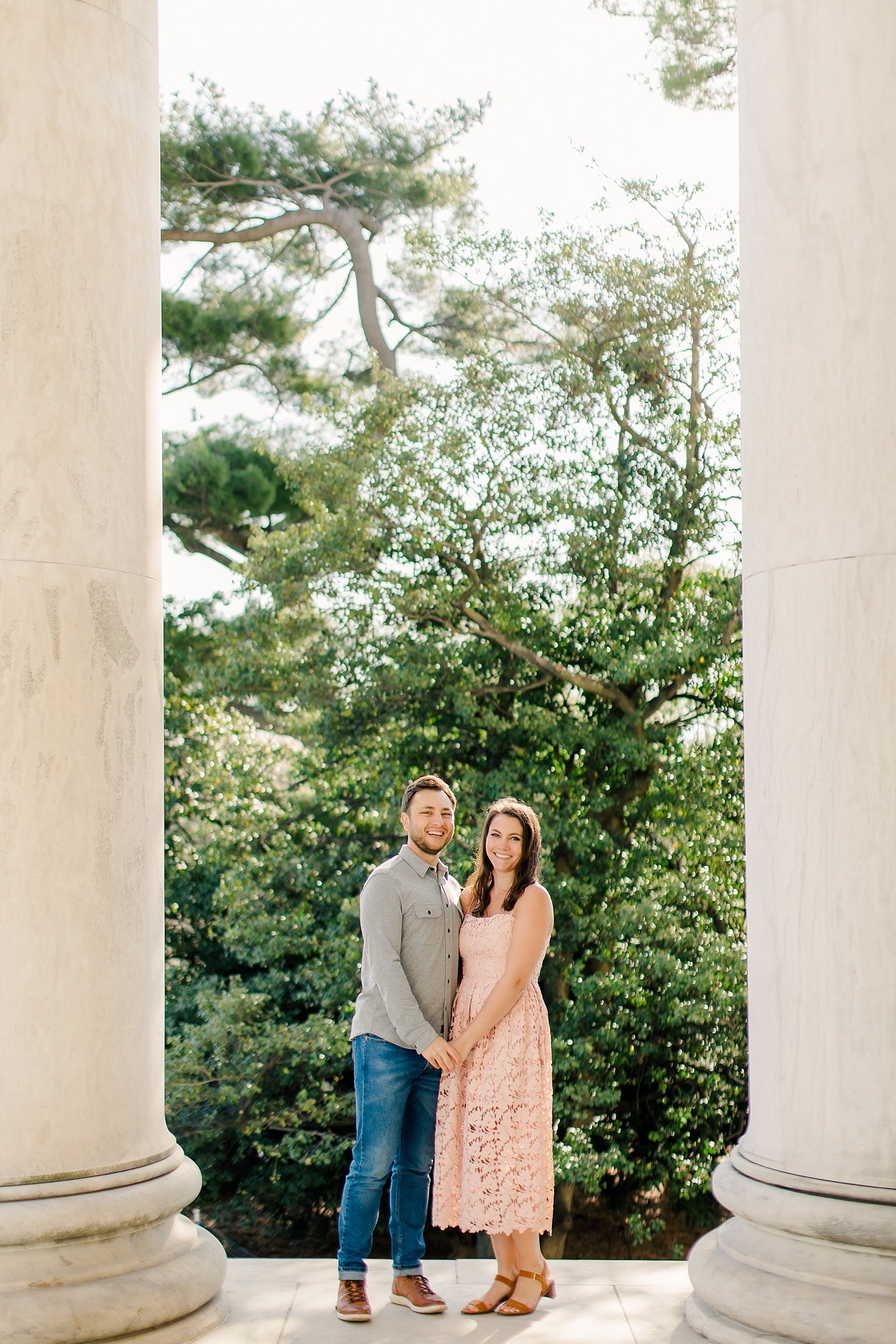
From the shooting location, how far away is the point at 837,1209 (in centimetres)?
1831

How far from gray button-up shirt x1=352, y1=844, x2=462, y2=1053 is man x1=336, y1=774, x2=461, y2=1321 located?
17mm

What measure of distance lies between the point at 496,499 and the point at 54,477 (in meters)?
38.0

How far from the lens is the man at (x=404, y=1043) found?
2267cm

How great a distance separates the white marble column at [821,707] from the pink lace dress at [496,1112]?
3528 mm

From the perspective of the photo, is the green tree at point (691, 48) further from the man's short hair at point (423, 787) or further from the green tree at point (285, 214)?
the man's short hair at point (423, 787)

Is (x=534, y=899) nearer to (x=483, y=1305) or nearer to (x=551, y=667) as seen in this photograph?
(x=483, y=1305)

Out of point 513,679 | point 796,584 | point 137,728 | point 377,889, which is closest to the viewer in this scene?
point 796,584

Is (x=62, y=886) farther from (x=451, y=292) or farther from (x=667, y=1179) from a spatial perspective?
(x=451, y=292)

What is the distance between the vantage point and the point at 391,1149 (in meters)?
22.9

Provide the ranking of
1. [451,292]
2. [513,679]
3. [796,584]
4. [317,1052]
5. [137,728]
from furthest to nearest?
[451,292] → [513,679] → [317,1052] → [137,728] → [796,584]

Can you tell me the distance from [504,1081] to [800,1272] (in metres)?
5.97

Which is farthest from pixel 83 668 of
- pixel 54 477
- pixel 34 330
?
pixel 34 330

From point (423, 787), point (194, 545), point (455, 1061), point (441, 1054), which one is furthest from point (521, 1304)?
point (194, 545)

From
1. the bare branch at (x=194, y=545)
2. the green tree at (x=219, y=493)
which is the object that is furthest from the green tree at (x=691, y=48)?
the bare branch at (x=194, y=545)
